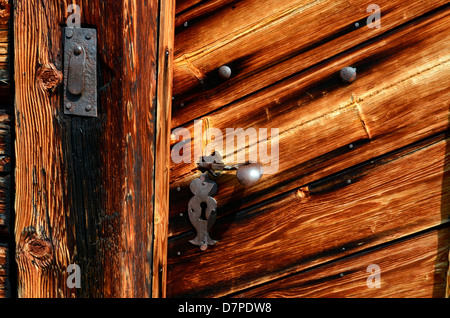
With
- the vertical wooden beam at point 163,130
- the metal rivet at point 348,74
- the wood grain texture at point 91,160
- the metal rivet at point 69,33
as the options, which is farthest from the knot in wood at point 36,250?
the metal rivet at point 348,74

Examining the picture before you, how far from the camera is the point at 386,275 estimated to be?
120cm

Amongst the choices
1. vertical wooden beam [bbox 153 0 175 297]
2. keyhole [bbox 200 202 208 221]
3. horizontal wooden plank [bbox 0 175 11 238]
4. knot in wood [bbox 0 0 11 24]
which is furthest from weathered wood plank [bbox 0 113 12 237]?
keyhole [bbox 200 202 208 221]

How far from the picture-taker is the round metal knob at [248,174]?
112 cm

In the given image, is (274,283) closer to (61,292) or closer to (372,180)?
(372,180)

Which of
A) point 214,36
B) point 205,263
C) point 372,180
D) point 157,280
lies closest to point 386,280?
point 372,180

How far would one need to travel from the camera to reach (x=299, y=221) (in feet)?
4.02

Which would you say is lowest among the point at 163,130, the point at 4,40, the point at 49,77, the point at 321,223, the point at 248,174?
the point at 321,223

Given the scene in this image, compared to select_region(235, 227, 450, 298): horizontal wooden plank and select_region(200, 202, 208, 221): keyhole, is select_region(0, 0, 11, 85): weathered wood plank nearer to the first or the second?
select_region(200, 202, 208, 221): keyhole

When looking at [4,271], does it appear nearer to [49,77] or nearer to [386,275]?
[49,77]

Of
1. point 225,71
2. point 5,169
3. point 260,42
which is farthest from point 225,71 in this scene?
point 5,169

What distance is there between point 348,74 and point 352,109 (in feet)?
0.33

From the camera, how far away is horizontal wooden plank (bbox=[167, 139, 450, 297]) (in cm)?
115

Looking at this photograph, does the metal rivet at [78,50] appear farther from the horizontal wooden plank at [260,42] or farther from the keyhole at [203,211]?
the keyhole at [203,211]

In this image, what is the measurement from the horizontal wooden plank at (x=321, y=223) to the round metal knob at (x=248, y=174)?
0.14 meters
